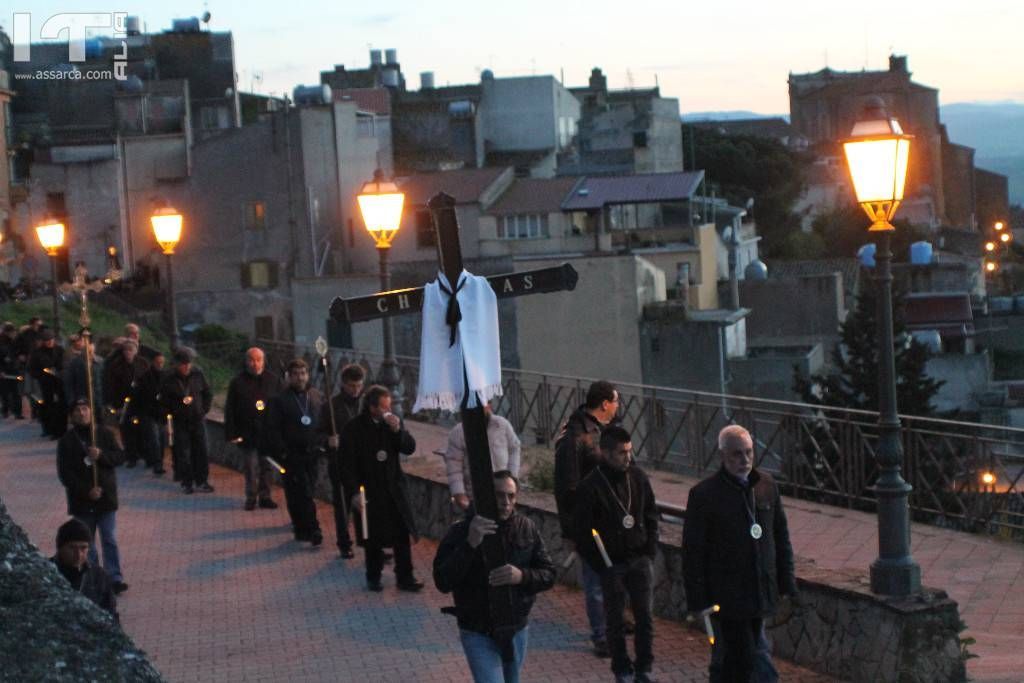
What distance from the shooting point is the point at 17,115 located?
2621 inches

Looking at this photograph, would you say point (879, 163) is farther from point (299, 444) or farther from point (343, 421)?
point (299, 444)

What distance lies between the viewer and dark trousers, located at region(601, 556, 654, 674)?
344 inches

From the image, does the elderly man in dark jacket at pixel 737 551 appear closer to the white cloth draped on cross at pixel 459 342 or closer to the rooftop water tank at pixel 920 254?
the white cloth draped on cross at pixel 459 342

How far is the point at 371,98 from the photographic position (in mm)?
74250

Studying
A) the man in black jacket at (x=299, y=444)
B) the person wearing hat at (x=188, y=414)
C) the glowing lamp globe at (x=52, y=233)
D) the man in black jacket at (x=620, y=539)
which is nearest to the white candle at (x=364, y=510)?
the man in black jacket at (x=299, y=444)

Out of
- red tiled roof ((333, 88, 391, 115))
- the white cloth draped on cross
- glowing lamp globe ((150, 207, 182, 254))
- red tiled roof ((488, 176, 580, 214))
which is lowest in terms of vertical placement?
the white cloth draped on cross

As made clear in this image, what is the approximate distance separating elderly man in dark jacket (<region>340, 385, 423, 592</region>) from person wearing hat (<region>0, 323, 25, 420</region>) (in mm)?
15109

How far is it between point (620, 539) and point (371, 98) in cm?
6719

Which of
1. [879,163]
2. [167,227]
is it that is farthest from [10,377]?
[879,163]

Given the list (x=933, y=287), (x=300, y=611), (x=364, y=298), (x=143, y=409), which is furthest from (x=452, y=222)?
(x=933, y=287)

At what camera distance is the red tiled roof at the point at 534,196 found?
57906 millimetres

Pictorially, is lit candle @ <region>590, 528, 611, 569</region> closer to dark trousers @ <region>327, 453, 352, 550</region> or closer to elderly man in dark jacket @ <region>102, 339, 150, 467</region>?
dark trousers @ <region>327, 453, 352, 550</region>

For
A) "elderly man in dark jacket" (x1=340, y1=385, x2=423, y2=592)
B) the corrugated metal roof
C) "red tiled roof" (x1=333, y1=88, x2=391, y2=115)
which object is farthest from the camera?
"red tiled roof" (x1=333, y1=88, x2=391, y2=115)

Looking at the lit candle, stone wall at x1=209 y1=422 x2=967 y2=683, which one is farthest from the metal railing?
the lit candle
